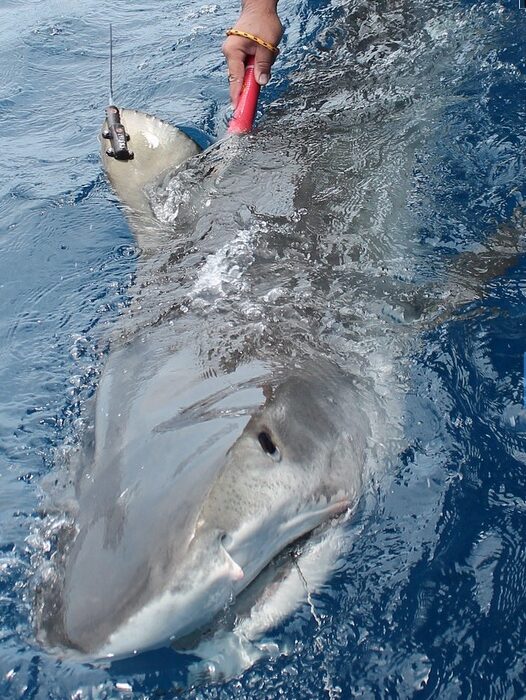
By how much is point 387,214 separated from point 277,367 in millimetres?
1478

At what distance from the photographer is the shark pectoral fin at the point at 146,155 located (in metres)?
4.49

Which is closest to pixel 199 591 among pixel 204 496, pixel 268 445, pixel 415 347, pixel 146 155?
pixel 204 496

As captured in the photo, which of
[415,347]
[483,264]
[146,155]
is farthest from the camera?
[146,155]

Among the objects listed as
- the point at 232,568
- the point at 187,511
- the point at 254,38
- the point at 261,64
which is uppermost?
the point at 254,38

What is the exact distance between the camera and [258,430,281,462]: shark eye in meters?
1.97

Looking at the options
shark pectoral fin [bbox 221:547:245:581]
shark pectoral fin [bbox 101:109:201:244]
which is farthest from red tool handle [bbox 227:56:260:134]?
shark pectoral fin [bbox 221:547:245:581]

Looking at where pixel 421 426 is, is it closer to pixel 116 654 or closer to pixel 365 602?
pixel 365 602

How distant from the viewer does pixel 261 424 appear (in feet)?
6.63

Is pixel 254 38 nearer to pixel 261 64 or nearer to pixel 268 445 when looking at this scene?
pixel 261 64

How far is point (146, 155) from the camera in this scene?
454 cm

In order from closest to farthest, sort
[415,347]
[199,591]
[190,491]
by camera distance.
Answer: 1. [199,591]
2. [190,491]
3. [415,347]

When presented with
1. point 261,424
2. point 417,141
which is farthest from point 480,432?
point 417,141

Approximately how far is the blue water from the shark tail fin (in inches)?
Result: 9.6

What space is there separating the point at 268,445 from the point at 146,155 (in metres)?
2.97
